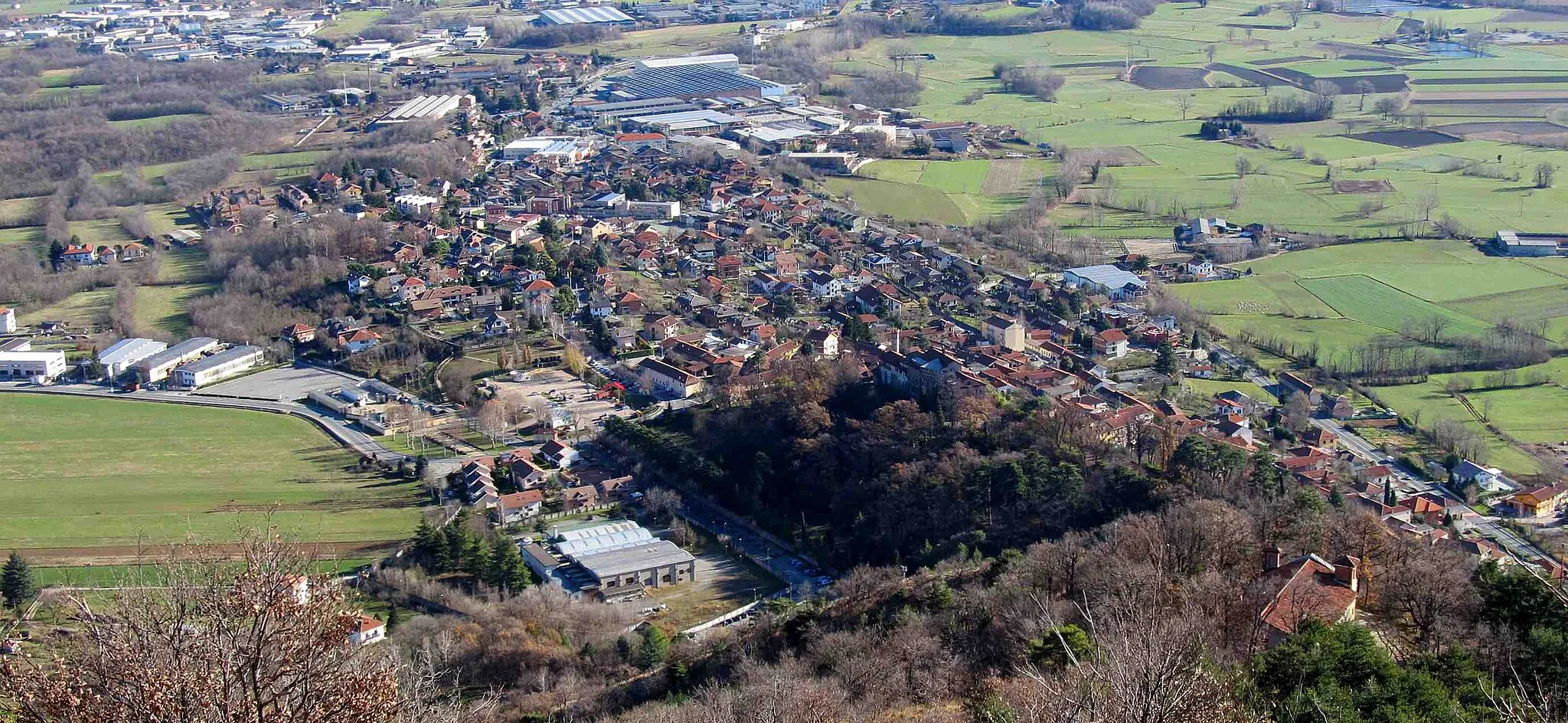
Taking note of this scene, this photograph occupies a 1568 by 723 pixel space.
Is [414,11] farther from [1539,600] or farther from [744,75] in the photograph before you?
[1539,600]

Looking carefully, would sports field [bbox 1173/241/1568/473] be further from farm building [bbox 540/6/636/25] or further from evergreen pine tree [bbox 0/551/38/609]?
farm building [bbox 540/6/636/25]

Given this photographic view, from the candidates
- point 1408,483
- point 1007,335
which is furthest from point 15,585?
point 1408,483

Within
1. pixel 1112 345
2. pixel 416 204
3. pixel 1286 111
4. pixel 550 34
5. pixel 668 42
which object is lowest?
pixel 1112 345

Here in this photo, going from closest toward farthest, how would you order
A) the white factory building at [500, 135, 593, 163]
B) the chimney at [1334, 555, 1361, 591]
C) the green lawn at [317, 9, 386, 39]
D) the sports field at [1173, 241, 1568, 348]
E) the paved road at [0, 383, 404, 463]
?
the chimney at [1334, 555, 1361, 591] → the paved road at [0, 383, 404, 463] → the sports field at [1173, 241, 1568, 348] → the white factory building at [500, 135, 593, 163] → the green lawn at [317, 9, 386, 39]

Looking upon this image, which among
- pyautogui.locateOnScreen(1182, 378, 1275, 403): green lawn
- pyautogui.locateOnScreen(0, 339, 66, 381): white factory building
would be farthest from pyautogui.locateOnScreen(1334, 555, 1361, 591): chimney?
pyautogui.locateOnScreen(0, 339, 66, 381): white factory building

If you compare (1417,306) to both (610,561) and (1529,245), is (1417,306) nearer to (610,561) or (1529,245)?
(1529,245)

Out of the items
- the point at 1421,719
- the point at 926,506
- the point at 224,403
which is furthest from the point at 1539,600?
the point at 224,403
